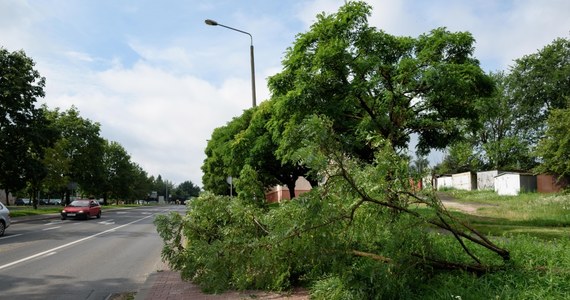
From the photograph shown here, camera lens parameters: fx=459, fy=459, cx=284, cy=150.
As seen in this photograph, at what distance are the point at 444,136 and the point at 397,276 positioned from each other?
12.5 metres

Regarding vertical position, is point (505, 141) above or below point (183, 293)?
above

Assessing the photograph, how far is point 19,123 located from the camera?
93.2ft

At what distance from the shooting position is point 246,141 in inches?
980

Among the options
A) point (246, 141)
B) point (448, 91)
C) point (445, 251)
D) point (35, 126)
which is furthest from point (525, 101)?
point (445, 251)

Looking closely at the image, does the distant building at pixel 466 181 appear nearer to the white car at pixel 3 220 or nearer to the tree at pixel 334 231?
the tree at pixel 334 231

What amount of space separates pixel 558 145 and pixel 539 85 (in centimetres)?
2271

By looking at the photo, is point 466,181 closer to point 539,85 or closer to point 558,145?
point 539,85

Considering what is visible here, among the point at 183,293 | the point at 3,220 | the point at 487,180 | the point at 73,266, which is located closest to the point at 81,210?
the point at 3,220

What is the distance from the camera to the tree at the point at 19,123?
27.5 metres

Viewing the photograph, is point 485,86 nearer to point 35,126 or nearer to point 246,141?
point 246,141

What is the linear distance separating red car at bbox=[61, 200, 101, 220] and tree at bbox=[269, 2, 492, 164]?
20424mm

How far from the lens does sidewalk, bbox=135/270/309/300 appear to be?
6.49 meters

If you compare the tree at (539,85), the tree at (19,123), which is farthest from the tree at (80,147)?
the tree at (539,85)

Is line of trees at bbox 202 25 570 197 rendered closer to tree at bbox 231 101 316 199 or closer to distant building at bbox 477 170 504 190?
tree at bbox 231 101 316 199
